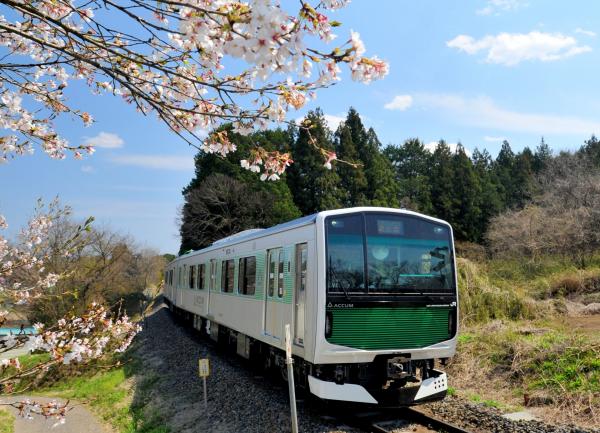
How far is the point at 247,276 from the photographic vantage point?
31.9ft

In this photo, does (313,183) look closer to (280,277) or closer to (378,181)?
(378,181)

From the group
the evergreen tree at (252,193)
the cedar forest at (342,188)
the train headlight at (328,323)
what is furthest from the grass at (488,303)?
the evergreen tree at (252,193)

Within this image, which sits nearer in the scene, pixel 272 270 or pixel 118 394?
pixel 272 270

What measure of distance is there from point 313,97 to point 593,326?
9530 millimetres

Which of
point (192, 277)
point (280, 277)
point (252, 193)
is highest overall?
point (252, 193)

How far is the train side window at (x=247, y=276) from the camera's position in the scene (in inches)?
365

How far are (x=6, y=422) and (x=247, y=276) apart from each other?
1070 cm

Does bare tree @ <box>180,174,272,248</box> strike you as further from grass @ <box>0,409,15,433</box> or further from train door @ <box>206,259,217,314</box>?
train door @ <box>206,259,217,314</box>

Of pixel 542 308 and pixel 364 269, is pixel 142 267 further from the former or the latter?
pixel 364 269

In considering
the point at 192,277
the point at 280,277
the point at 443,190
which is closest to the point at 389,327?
the point at 280,277

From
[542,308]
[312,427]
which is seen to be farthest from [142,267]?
[312,427]

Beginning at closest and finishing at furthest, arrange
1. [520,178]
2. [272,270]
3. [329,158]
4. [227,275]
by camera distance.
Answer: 1. [329,158]
2. [272,270]
3. [227,275]
4. [520,178]

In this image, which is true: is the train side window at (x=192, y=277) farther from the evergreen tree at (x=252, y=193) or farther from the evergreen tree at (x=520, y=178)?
the evergreen tree at (x=520, y=178)

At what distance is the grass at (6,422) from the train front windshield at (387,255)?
12.5 meters
